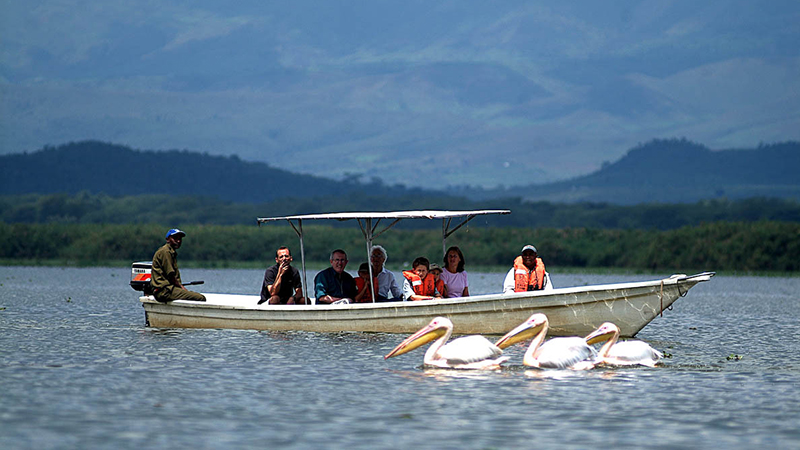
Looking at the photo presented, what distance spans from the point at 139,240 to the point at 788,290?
35391mm

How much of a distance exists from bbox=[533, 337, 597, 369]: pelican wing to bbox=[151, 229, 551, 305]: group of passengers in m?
3.82

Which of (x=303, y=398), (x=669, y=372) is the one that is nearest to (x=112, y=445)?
(x=303, y=398)

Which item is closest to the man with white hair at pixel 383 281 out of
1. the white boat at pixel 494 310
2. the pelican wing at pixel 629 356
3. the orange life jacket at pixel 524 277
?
the white boat at pixel 494 310

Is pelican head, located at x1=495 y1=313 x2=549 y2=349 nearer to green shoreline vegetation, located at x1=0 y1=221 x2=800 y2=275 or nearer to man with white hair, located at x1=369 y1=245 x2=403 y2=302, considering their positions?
man with white hair, located at x1=369 y1=245 x2=403 y2=302

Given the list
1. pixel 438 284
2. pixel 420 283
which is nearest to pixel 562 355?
pixel 420 283

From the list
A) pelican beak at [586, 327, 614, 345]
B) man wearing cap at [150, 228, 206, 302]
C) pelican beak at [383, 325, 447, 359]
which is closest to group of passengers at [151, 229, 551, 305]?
man wearing cap at [150, 228, 206, 302]

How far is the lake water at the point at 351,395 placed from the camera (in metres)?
11.5

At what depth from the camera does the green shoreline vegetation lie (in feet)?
204

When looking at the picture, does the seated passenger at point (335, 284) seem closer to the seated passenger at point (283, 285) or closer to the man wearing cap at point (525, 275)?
the seated passenger at point (283, 285)

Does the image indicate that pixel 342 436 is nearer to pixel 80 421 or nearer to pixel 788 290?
pixel 80 421

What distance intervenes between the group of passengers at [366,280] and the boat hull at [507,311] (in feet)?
1.82

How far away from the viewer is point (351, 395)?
1413 centimetres

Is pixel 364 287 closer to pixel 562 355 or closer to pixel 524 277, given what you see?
pixel 524 277

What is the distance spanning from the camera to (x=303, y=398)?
1383cm
